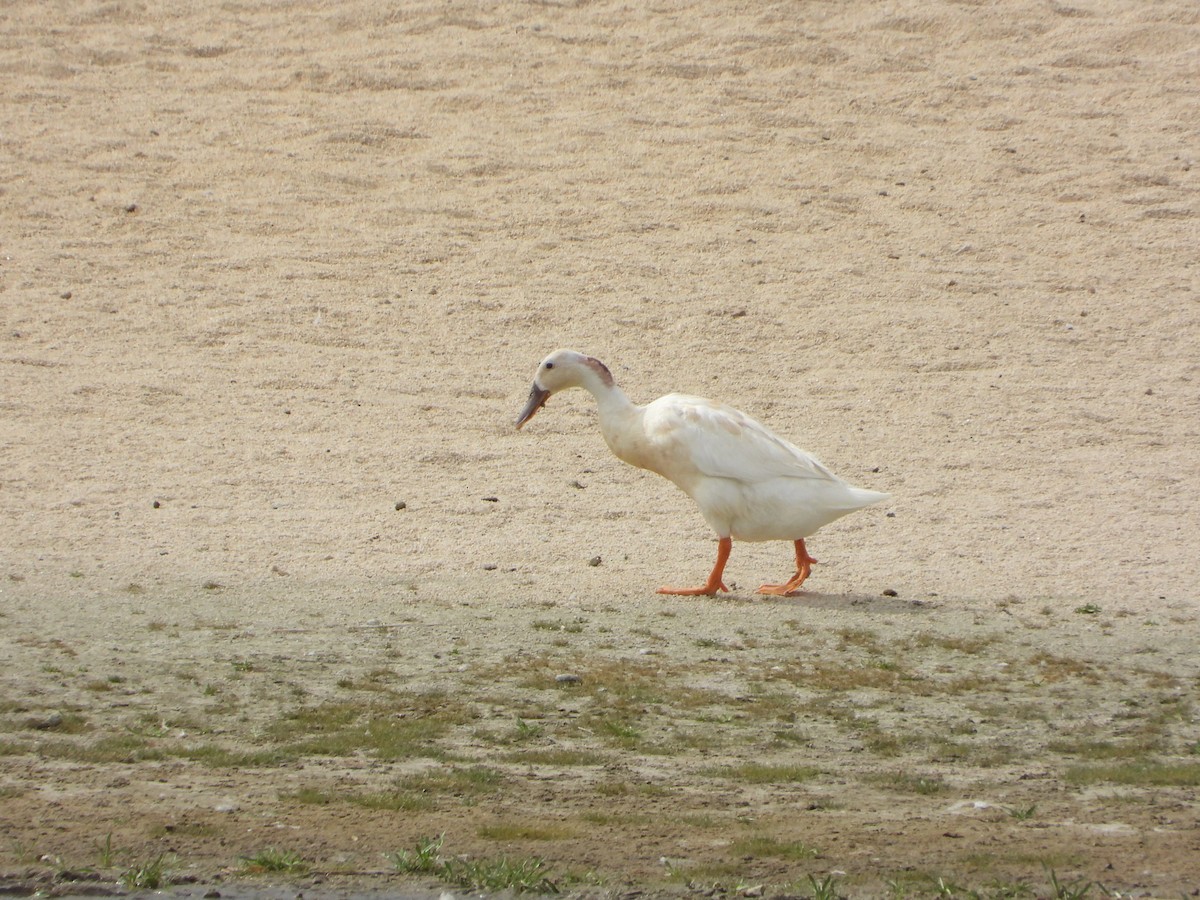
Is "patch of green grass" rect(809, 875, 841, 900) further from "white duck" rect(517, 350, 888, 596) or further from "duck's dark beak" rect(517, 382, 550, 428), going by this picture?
"duck's dark beak" rect(517, 382, 550, 428)

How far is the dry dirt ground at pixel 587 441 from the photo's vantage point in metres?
4.87

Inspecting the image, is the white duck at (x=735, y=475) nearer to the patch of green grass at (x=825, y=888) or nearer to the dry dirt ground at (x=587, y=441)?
the dry dirt ground at (x=587, y=441)

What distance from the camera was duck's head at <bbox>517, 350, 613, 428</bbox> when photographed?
7.89 metres

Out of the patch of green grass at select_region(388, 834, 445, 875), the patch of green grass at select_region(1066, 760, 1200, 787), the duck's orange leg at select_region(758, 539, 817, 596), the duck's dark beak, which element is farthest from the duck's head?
the patch of green grass at select_region(388, 834, 445, 875)

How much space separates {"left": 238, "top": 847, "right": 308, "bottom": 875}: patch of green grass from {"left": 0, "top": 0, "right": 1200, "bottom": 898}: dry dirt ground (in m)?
0.02

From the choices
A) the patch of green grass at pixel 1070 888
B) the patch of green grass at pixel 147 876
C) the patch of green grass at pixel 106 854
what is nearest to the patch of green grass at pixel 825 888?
the patch of green grass at pixel 1070 888

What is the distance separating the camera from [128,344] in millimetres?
10578

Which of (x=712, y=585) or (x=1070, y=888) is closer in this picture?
(x=1070, y=888)

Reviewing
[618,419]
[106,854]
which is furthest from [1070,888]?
[618,419]

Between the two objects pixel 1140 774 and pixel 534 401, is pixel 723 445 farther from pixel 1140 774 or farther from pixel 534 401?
pixel 1140 774

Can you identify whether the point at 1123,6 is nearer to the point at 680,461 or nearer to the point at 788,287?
the point at 788,287

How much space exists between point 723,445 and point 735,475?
Result: 0.16 m

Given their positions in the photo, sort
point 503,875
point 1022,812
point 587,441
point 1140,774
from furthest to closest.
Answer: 1. point 587,441
2. point 1140,774
3. point 1022,812
4. point 503,875

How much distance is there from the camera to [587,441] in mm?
9570
